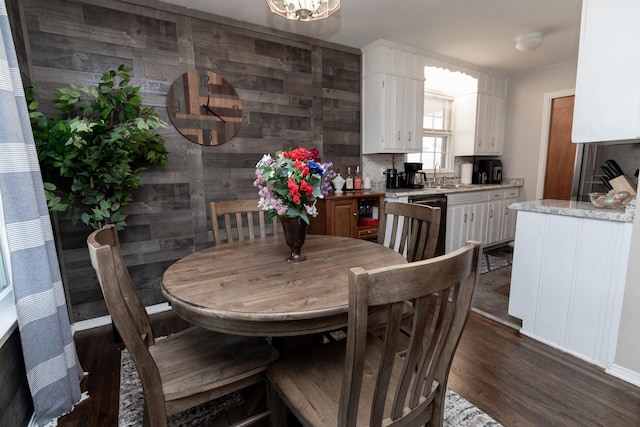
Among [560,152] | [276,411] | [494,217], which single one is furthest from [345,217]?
[560,152]

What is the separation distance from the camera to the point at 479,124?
175 inches

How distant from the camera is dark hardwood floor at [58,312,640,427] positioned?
1511 mm

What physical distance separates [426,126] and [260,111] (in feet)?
8.53

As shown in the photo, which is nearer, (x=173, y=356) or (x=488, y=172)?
(x=173, y=356)

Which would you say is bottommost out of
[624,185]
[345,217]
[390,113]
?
[345,217]

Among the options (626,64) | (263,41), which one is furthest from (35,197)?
(626,64)

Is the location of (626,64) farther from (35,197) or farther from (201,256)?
(35,197)

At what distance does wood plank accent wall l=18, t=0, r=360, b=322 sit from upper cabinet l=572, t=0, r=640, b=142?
2176 millimetres

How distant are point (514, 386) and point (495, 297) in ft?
4.13

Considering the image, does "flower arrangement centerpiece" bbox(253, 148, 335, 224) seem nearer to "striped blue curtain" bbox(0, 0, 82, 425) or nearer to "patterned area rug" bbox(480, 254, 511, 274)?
"striped blue curtain" bbox(0, 0, 82, 425)

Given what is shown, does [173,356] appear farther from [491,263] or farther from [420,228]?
[491,263]

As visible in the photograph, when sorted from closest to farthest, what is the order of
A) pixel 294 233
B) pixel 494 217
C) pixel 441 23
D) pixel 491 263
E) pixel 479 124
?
pixel 294 233
pixel 441 23
pixel 491 263
pixel 494 217
pixel 479 124

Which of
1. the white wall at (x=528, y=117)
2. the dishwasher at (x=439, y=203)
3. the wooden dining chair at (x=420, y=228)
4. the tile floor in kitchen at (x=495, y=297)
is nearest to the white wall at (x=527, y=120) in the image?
the white wall at (x=528, y=117)

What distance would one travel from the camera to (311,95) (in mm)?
3295
